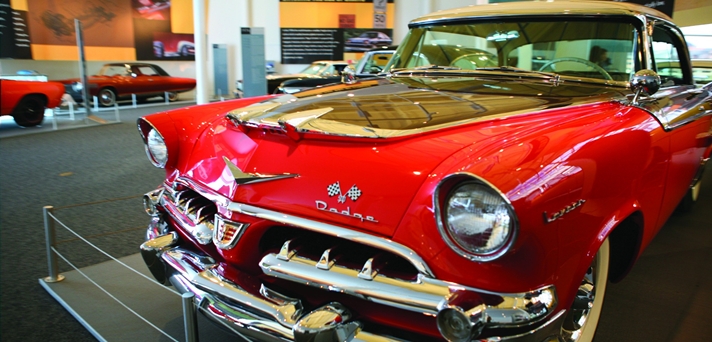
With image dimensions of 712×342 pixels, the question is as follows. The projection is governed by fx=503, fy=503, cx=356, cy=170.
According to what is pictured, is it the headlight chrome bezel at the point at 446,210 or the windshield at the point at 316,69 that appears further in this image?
the windshield at the point at 316,69

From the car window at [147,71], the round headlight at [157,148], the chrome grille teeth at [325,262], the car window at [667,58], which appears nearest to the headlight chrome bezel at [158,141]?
the round headlight at [157,148]

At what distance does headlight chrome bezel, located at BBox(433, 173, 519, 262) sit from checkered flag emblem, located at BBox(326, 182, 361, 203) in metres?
0.27

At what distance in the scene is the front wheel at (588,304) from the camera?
1731 millimetres

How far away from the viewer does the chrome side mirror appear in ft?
6.92

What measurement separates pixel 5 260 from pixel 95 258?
20.8 inches

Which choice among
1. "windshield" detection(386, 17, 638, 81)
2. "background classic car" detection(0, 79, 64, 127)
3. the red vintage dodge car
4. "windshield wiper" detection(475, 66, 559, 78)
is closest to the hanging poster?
"background classic car" detection(0, 79, 64, 127)

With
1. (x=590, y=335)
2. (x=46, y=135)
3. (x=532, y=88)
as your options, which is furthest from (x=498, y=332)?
(x=46, y=135)

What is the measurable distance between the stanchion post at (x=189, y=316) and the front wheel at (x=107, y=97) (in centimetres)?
1114

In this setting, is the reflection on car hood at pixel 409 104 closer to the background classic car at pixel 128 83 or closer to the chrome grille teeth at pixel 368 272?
the chrome grille teeth at pixel 368 272

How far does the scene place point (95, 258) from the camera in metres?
3.17

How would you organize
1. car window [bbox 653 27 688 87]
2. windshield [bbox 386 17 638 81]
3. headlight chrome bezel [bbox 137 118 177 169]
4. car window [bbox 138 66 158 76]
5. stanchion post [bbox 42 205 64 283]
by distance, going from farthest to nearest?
car window [bbox 138 66 158 76] < car window [bbox 653 27 688 87] < stanchion post [bbox 42 205 64 283] < windshield [bbox 386 17 638 81] < headlight chrome bezel [bbox 137 118 177 169]

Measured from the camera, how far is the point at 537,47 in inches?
104

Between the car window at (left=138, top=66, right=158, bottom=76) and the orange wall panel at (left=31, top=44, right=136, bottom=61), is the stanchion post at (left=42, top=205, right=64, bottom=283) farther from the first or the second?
the car window at (left=138, top=66, right=158, bottom=76)

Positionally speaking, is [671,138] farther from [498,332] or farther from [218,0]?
[218,0]
